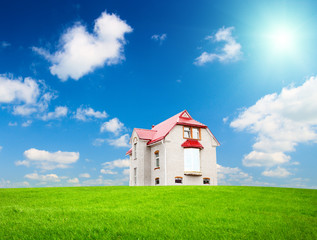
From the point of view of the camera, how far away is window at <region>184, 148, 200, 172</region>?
3097cm

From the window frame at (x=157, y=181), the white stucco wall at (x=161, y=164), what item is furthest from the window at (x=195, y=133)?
the window frame at (x=157, y=181)

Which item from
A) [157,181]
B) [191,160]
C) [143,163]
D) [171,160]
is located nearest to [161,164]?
[171,160]

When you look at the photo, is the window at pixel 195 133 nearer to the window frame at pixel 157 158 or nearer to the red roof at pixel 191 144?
the red roof at pixel 191 144

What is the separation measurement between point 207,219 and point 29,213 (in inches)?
318

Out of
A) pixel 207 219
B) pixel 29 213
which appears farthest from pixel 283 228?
pixel 29 213

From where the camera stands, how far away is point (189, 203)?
14.6m

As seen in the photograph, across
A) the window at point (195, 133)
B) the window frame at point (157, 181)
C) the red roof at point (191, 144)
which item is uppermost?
the window at point (195, 133)

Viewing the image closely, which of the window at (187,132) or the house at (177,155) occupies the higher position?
the window at (187,132)

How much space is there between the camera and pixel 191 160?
31.1 meters

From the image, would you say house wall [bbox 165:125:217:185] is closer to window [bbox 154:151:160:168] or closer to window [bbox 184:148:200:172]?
window [bbox 184:148:200:172]

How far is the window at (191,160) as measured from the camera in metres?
31.0

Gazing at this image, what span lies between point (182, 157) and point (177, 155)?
0.67m

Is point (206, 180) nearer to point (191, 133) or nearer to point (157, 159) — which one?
point (191, 133)

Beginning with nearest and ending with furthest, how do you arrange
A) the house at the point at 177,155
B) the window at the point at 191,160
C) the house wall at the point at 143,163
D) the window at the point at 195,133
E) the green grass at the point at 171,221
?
the green grass at the point at 171,221, the house at the point at 177,155, the window at the point at 191,160, the window at the point at 195,133, the house wall at the point at 143,163
